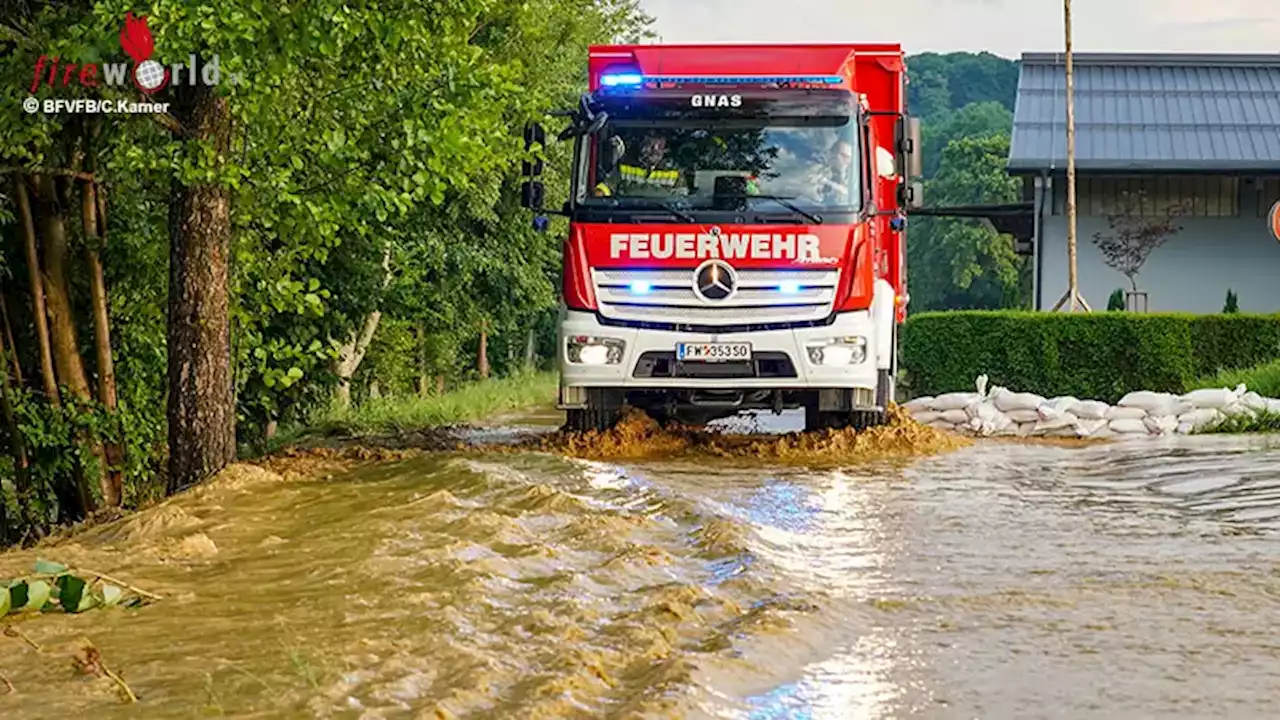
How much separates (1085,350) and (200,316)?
15.4 meters

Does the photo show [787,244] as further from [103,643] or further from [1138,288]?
[1138,288]

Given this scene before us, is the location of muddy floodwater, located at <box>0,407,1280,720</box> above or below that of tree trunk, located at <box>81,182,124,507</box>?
below

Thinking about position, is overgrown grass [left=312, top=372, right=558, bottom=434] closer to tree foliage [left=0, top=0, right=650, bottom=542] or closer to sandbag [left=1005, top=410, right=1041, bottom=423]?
tree foliage [left=0, top=0, right=650, bottom=542]

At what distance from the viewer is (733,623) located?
7844 mm

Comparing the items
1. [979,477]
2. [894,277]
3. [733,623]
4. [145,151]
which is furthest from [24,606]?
[894,277]

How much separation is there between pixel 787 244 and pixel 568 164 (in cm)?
1680

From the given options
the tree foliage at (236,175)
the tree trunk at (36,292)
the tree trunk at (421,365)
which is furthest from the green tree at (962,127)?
the tree trunk at (36,292)

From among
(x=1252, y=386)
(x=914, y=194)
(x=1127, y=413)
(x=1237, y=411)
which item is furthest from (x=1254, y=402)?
(x=914, y=194)

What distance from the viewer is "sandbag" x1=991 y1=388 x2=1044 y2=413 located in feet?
65.2

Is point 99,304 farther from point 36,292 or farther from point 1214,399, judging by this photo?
point 1214,399

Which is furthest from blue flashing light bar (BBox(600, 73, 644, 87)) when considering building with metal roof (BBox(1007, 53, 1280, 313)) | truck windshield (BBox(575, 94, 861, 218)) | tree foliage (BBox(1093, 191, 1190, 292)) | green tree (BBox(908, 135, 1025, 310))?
green tree (BBox(908, 135, 1025, 310))

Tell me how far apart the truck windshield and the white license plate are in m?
1.15

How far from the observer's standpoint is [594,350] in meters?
15.8

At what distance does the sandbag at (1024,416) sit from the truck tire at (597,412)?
493 centimetres
